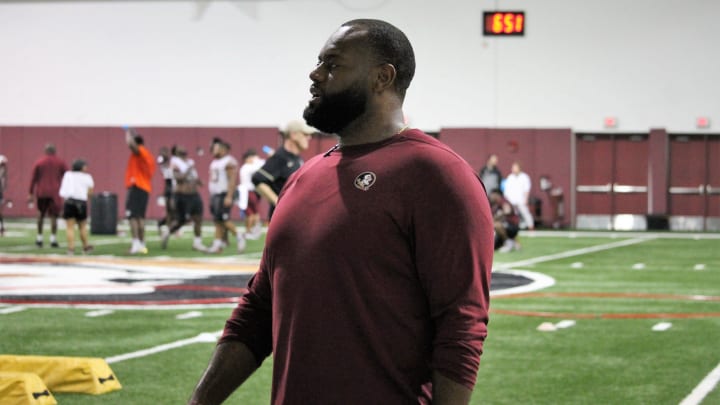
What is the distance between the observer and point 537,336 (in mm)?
11352

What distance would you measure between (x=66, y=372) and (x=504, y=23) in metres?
20.2

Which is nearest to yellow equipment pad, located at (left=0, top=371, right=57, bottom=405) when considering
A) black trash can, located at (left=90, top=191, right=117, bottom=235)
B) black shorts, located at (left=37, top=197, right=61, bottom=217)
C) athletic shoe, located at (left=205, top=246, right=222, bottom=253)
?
athletic shoe, located at (left=205, top=246, right=222, bottom=253)

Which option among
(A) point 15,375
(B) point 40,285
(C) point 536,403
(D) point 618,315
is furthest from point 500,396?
(B) point 40,285

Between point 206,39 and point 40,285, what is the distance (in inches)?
995

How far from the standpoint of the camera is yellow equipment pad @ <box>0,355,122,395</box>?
8.38 m

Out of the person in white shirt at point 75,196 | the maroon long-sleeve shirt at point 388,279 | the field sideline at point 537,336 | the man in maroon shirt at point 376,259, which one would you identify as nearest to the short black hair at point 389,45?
the man in maroon shirt at point 376,259

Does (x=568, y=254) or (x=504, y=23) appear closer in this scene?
(x=568, y=254)

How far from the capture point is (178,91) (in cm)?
4066

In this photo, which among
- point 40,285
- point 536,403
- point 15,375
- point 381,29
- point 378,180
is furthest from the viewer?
point 40,285

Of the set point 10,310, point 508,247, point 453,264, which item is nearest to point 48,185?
point 508,247

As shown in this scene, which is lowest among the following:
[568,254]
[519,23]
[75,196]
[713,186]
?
[568,254]

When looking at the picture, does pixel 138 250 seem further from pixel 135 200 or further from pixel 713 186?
pixel 713 186

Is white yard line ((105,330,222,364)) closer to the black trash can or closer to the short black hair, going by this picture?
the short black hair

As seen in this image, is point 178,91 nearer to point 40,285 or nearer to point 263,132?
point 263,132
